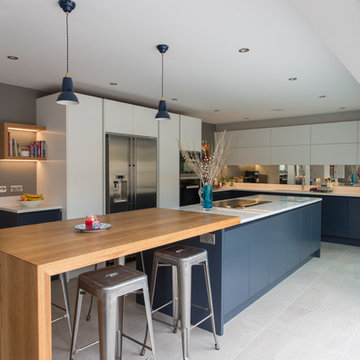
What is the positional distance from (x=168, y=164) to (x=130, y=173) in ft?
2.97

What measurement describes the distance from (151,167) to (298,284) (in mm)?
2740

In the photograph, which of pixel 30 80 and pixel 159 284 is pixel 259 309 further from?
pixel 30 80

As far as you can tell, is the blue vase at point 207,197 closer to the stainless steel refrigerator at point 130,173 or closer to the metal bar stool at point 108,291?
the metal bar stool at point 108,291

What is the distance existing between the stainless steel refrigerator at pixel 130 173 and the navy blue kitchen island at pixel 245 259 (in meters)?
1.59

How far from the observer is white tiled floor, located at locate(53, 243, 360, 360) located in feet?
8.09

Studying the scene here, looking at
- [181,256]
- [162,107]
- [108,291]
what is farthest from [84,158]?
[108,291]

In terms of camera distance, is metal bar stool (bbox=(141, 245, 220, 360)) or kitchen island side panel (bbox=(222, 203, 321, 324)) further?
kitchen island side panel (bbox=(222, 203, 321, 324))

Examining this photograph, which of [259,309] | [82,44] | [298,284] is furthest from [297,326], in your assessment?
[82,44]

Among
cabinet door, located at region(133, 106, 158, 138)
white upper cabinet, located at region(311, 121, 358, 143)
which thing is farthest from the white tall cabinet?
white upper cabinet, located at region(311, 121, 358, 143)

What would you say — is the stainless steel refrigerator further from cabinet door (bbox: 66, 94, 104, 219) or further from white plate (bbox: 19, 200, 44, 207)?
white plate (bbox: 19, 200, 44, 207)

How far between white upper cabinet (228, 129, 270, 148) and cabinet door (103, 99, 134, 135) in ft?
10.7

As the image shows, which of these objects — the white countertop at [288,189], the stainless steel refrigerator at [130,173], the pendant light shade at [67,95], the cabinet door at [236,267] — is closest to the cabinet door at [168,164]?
the stainless steel refrigerator at [130,173]

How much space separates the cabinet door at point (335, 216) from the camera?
18.9 ft

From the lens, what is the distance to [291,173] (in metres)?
6.88
